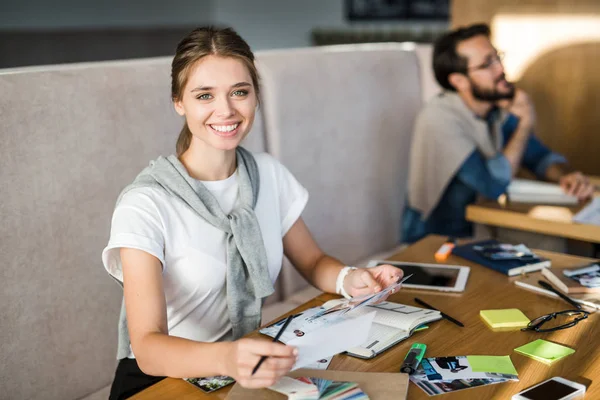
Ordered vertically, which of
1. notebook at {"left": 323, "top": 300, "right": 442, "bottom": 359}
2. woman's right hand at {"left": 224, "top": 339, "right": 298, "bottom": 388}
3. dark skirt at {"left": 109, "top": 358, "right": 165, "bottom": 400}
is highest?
woman's right hand at {"left": 224, "top": 339, "right": 298, "bottom": 388}

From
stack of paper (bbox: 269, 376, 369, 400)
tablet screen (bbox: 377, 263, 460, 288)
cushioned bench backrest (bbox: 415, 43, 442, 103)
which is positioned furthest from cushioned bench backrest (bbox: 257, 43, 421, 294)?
stack of paper (bbox: 269, 376, 369, 400)

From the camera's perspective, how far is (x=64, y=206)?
212 cm

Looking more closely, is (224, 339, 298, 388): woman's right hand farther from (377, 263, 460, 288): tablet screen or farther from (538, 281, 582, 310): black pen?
(538, 281, 582, 310): black pen

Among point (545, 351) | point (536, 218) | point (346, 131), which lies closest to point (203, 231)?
point (545, 351)

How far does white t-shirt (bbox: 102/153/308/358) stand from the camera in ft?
5.49

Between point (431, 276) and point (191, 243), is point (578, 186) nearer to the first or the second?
point (431, 276)

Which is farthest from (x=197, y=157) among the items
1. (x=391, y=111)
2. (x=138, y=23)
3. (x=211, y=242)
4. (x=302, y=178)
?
(x=138, y=23)

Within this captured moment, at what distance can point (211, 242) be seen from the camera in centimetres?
182

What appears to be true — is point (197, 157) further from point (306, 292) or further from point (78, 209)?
point (306, 292)

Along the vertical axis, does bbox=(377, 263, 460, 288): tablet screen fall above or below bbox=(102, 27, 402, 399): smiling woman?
below

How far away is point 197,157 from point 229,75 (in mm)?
249

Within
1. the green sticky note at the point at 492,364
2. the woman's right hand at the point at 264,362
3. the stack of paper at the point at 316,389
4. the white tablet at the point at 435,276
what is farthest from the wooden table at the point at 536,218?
the woman's right hand at the point at 264,362

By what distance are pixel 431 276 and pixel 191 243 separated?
0.72 m

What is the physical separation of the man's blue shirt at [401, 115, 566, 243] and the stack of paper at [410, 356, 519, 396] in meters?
1.53
